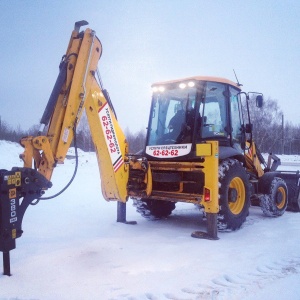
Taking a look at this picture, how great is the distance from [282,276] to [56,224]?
13.7 ft

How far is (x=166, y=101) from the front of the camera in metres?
6.82

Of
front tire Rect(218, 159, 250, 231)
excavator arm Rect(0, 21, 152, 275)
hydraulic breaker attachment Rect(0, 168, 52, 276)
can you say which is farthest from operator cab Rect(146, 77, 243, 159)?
hydraulic breaker attachment Rect(0, 168, 52, 276)

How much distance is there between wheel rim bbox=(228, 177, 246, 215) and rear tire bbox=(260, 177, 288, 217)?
118cm

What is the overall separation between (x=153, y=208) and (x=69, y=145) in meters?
2.87

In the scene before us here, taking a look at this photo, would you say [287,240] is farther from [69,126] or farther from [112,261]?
[69,126]

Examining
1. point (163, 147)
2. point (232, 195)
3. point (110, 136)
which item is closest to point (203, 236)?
point (232, 195)

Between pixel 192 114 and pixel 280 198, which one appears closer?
pixel 192 114

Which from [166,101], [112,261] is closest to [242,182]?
[166,101]

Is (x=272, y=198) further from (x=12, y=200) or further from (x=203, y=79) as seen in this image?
(x=12, y=200)

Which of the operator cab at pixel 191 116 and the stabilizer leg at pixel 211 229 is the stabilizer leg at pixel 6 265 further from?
the operator cab at pixel 191 116

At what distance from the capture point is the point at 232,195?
6.22 metres

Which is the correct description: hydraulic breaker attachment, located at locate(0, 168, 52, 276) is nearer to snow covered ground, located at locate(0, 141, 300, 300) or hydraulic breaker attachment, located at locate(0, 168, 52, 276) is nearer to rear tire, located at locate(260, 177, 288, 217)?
snow covered ground, located at locate(0, 141, 300, 300)

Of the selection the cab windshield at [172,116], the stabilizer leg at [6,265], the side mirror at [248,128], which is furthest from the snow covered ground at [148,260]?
the side mirror at [248,128]

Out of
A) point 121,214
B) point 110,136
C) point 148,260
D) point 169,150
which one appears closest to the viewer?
point 148,260
